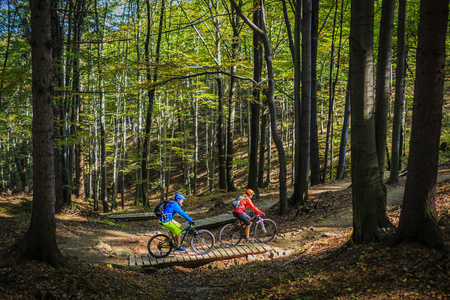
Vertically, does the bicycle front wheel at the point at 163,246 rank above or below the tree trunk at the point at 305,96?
Answer: below

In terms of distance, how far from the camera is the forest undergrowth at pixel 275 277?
3596mm

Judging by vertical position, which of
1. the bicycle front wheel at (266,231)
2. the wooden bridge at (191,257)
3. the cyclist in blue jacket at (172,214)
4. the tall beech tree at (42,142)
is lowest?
the wooden bridge at (191,257)

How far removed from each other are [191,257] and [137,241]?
276cm

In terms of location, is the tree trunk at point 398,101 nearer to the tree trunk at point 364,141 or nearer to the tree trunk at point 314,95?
the tree trunk at point 314,95

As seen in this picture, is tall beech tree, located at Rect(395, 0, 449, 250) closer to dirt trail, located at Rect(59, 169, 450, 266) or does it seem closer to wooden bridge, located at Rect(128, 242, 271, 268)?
dirt trail, located at Rect(59, 169, 450, 266)

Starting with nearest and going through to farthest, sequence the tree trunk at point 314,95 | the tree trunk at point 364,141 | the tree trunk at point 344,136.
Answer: the tree trunk at point 364,141 < the tree trunk at point 314,95 < the tree trunk at point 344,136

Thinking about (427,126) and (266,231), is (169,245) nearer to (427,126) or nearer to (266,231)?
(266,231)

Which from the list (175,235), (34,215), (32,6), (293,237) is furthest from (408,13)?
(34,215)

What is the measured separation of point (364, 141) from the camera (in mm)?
5039

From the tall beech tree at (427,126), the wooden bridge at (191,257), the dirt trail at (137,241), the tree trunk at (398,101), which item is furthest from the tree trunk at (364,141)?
the tree trunk at (398,101)

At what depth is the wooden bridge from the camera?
6922mm

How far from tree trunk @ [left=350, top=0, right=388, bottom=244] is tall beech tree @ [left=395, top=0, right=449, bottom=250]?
2.57ft

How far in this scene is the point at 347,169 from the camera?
21781 mm

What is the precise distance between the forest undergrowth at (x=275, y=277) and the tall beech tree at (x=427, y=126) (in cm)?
28
